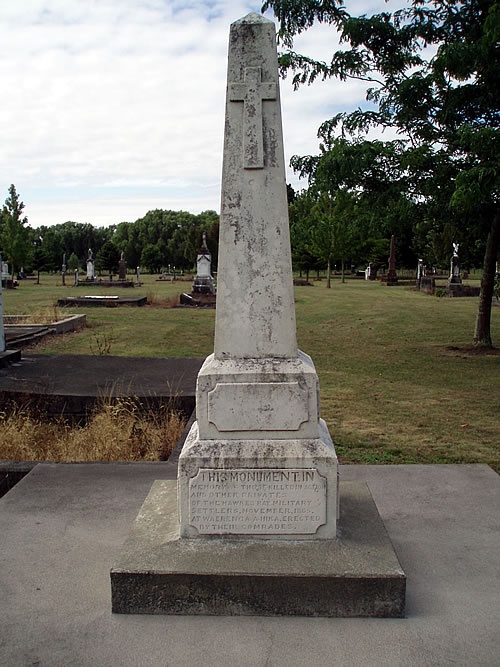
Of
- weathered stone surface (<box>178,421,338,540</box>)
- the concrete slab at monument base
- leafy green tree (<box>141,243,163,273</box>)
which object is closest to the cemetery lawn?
weathered stone surface (<box>178,421,338,540</box>)

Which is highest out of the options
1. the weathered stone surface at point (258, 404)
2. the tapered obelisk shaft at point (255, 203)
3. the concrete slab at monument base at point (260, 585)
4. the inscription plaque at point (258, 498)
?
the tapered obelisk shaft at point (255, 203)

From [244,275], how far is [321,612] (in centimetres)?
182

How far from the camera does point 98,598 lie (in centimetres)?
324

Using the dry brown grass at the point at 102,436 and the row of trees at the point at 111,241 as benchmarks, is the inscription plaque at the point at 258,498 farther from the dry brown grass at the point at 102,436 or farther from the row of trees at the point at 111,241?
A: the row of trees at the point at 111,241

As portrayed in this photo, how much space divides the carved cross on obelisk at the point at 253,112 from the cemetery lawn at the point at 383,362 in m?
3.48

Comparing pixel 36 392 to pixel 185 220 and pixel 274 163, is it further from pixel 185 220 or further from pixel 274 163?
pixel 185 220

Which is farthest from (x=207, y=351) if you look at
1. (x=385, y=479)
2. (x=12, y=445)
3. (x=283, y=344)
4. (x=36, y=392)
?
Answer: (x=283, y=344)

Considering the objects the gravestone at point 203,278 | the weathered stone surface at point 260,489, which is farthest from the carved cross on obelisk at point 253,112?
the gravestone at point 203,278

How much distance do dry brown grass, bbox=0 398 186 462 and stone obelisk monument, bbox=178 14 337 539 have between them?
274 centimetres

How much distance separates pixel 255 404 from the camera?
3.46 meters

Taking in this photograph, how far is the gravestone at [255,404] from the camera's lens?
134 inches

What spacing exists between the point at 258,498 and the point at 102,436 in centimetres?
323

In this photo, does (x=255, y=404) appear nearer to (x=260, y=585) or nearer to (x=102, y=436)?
(x=260, y=585)

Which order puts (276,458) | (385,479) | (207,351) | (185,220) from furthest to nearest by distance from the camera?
(185,220) → (207,351) → (385,479) → (276,458)
